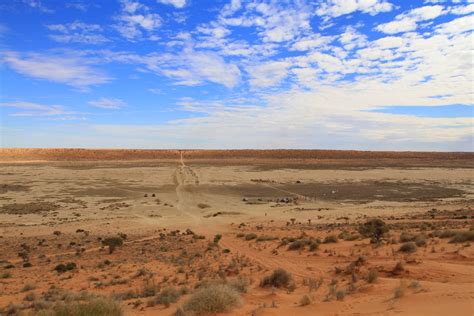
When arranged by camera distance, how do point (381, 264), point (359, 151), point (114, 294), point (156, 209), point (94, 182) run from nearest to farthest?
point (114, 294), point (381, 264), point (156, 209), point (94, 182), point (359, 151)

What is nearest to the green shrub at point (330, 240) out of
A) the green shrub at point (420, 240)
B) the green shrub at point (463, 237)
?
the green shrub at point (420, 240)

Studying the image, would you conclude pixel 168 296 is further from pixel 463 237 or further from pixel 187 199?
pixel 187 199

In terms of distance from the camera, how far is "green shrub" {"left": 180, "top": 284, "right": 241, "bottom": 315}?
972cm

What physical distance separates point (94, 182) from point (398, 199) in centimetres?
4502

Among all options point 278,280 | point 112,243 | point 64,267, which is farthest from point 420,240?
point 64,267

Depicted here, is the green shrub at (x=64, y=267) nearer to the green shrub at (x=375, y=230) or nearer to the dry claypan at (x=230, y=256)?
the dry claypan at (x=230, y=256)

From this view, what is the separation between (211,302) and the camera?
31.9 feet

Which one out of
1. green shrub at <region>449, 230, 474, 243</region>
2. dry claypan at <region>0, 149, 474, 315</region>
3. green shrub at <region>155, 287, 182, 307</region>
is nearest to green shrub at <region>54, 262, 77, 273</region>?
dry claypan at <region>0, 149, 474, 315</region>

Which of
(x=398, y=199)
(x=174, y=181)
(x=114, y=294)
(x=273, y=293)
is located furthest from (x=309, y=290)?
(x=174, y=181)

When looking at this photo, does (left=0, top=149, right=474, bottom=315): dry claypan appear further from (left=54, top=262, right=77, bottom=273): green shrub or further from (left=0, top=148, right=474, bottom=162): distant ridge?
(left=0, top=148, right=474, bottom=162): distant ridge

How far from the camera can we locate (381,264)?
574 inches

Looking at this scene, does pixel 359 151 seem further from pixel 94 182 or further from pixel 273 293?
pixel 273 293

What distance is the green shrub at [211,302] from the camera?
31.9ft

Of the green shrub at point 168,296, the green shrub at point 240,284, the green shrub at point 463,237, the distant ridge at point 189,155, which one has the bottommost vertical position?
the green shrub at point 168,296
